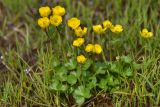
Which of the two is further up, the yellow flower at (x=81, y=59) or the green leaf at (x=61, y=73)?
the yellow flower at (x=81, y=59)

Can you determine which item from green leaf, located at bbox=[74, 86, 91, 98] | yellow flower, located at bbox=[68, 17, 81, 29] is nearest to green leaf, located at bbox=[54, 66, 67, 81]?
green leaf, located at bbox=[74, 86, 91, 98]

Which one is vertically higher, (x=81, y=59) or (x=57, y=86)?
(x=81, y=59)

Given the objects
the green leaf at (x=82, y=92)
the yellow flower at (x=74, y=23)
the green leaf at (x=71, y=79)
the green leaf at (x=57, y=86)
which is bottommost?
the green leaf at (x=82, y=92)

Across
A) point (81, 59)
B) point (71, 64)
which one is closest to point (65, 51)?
point (71, 64)

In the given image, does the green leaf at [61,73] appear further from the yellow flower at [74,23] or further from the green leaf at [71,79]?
the yellow flower at [74,23]

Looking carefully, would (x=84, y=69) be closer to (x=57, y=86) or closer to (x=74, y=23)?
(x=57, y=86)

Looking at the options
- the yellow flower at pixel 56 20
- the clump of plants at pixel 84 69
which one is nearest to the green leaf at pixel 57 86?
the clump of plants at pixel 84 69

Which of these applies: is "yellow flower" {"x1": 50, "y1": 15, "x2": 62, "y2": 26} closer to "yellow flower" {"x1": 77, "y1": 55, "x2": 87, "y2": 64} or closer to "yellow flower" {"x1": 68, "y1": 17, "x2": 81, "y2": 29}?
"yellow flower" {"x1": 68, "y1": 17, "x2": 81, "y2": 29}

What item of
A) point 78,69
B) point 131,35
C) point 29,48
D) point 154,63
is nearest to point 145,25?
point 131,35
